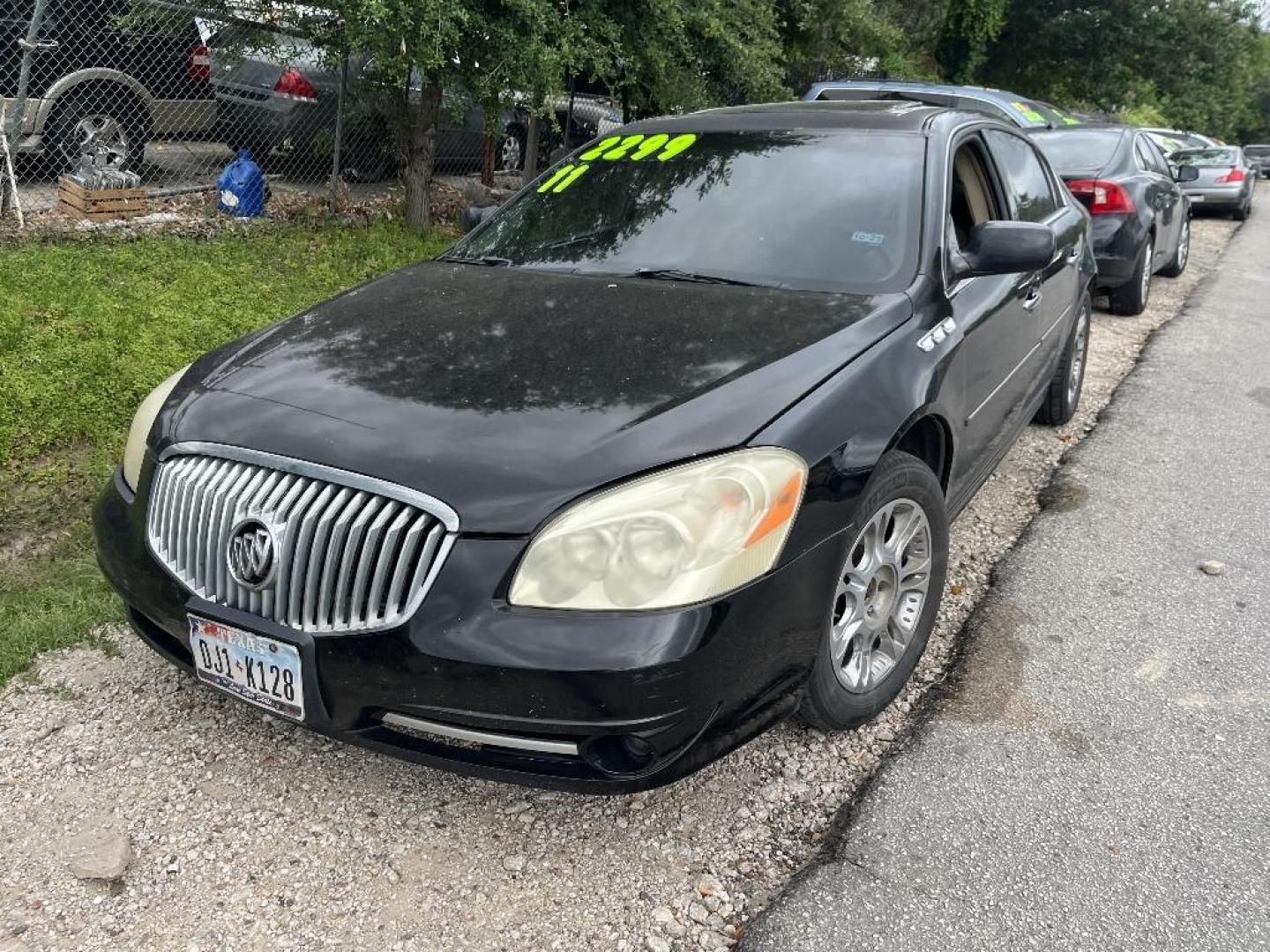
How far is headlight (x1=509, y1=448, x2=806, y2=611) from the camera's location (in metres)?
2.23

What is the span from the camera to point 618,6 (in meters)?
7.88

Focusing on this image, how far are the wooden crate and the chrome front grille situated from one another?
18.5 feet

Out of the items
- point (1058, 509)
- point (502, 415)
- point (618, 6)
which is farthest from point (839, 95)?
point (502, 415)

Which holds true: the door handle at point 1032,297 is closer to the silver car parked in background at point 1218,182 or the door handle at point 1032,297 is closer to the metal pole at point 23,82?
the metal pole at point 23,82

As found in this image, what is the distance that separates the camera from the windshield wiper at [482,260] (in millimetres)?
3732

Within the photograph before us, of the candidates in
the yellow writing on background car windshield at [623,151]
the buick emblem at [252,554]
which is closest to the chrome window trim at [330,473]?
the buick emblem at [252,554]

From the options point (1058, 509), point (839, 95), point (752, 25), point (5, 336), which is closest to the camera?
point (1058, 509)

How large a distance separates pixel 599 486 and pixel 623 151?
2.20m

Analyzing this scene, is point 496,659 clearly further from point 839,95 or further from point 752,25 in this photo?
point 839,95

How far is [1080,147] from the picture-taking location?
8.77m

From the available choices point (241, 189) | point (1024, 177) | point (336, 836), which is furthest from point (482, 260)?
point (241, 189)

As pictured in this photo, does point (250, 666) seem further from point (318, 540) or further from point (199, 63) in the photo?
point (199, 63)

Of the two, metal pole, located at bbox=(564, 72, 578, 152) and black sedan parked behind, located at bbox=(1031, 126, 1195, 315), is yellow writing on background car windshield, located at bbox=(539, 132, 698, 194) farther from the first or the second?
metal pole, located at bbox=(564, 72, 578, 152)

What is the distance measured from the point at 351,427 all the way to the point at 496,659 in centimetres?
67
